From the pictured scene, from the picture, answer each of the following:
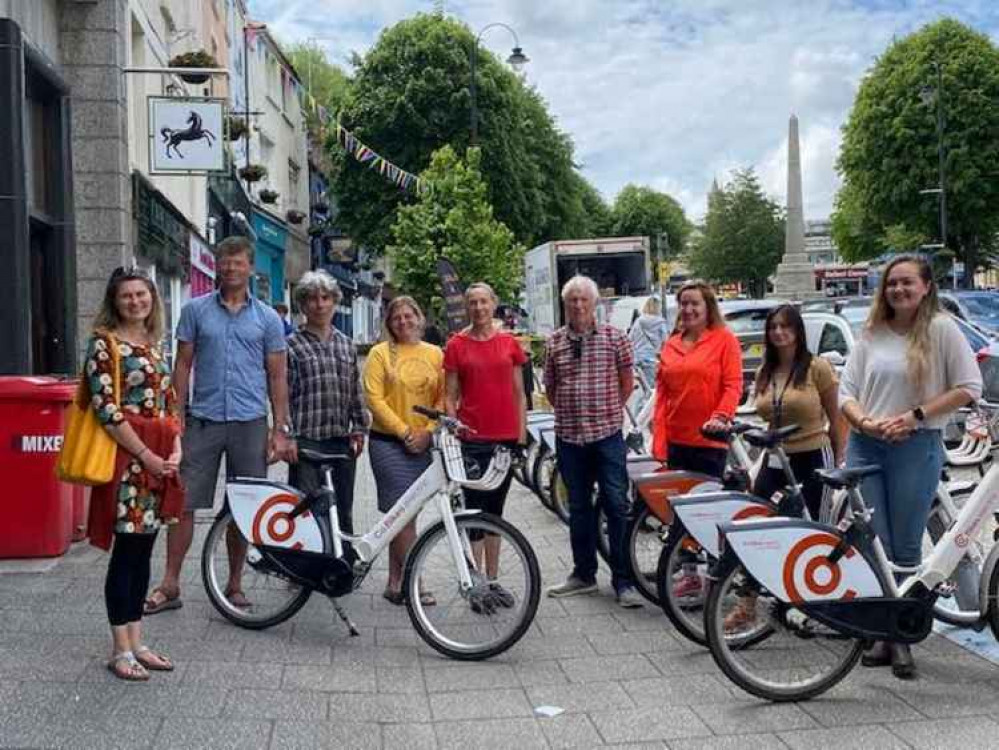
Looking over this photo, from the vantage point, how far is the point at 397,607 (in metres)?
6.55

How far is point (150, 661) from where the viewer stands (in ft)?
16.7

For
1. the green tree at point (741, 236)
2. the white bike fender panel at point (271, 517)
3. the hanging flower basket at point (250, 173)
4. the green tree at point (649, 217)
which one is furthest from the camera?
the green tree at point (649, 217)

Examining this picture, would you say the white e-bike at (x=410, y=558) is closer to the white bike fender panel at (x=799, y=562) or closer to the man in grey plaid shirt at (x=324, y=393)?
the man in grey plaid shirt at (x=324, y=393)

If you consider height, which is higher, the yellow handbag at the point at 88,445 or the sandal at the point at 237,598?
the yellow handbag at the point at 88,445

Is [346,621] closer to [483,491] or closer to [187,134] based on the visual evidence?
[483,491]

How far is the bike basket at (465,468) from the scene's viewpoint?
5.69 meters

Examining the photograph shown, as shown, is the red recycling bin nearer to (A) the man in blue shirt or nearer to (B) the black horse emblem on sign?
(A) the man in blue shirt

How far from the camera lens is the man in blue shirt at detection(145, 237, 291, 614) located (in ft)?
20.1

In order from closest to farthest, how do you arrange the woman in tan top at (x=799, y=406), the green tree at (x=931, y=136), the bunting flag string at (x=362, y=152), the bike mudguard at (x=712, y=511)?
the bike mudguard at (x=712, y=511), the woman in tan top at (x=799, y=406), the bunting flag string at (x=362, y=152), the green tree at (x=931, y=136)

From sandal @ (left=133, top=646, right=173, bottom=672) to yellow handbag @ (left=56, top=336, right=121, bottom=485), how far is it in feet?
2.64

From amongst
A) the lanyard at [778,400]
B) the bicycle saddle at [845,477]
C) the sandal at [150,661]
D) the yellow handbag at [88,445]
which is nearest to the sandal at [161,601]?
the sandal at [150,661]

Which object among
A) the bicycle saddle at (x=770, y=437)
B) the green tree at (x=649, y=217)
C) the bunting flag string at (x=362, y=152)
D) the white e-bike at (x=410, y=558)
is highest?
the green tree at (x=649, y=217)

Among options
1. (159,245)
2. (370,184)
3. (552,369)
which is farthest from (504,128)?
(552,369)

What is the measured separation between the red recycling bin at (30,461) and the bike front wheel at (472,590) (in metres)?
2.85
